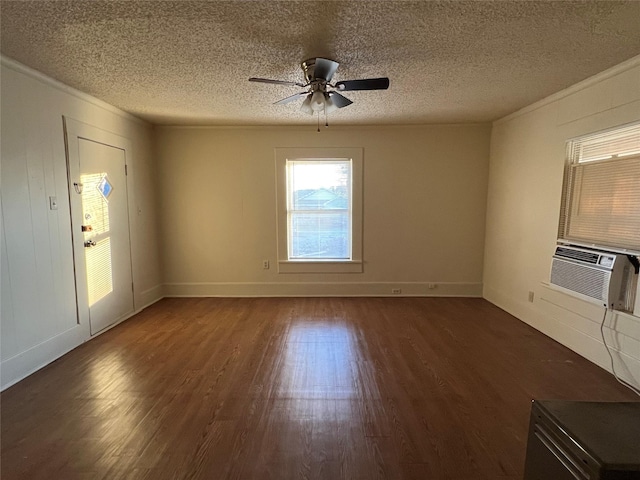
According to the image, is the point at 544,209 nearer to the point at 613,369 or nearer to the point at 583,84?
the point at 583,84

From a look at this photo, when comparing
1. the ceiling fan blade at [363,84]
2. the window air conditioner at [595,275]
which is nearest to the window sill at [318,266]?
the window air conditioner at [595,275]

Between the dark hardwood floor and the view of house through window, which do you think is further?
the view of house through window

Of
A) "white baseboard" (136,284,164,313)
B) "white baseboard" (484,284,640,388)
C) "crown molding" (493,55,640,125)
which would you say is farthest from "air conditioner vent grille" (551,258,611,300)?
"white baseboard" (136,284,164,313)

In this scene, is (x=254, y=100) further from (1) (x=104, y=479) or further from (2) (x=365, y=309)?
(1) (x=104, y=479)

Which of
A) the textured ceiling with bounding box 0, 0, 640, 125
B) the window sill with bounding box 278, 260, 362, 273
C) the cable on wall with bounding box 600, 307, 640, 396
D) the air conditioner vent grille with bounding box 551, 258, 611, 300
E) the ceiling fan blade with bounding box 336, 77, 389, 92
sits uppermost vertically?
the textured ceiling with bounding box 0, 0, 640, 125

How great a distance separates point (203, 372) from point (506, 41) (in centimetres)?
333

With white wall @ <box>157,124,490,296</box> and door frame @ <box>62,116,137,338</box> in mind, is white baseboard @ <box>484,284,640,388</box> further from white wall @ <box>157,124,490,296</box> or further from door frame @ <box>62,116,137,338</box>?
door frame @ <box>62,116,137,338</box>

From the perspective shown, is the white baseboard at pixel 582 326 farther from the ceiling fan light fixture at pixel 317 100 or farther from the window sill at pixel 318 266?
the ceiling fan light fixture at pixel 317 100

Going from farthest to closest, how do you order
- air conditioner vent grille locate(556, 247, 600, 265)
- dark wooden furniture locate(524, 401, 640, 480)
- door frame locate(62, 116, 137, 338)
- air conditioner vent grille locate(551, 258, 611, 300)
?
door frame locate(62, 116, 137, 338)
air conditioner vent grille locate(556, 247, 600, 265)
air conditioner vent grille locate(551, 258, 611, 300)
dark wooden furniture locate(524, 401, 640, 480)

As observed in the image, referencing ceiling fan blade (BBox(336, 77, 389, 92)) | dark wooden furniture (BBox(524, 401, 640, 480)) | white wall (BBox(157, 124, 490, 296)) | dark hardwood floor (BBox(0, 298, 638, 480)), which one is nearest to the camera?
dark wooden furniture (BBox(524, 401, 640, 480))

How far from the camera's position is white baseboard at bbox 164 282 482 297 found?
190 inches

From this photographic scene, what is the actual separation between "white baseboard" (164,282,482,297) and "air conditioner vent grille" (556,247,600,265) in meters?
1.88

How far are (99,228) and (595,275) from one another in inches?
188

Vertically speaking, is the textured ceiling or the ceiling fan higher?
the textured ceiling
